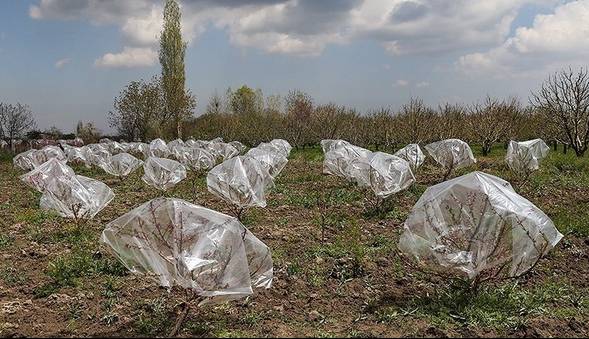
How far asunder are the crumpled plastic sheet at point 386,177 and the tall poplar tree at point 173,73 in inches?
1201

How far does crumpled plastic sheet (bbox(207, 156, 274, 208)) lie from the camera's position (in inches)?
370

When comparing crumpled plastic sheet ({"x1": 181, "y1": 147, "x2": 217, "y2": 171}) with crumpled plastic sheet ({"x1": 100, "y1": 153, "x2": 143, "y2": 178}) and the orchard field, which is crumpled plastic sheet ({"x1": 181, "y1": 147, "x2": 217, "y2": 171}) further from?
the orchard field

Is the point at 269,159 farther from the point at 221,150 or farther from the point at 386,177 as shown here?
the point at 221,150

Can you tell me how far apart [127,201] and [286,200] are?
423 centimetres

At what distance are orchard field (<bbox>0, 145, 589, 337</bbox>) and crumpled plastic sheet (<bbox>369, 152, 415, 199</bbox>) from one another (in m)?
0.51

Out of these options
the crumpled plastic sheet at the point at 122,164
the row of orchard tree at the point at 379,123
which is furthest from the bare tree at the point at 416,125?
the crumpled plastic sheet at the point at 122,164

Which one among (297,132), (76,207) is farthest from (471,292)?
(297,132)

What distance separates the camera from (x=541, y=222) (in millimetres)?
5098

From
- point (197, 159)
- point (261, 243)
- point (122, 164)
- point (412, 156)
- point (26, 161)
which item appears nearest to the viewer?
point (261, 243)

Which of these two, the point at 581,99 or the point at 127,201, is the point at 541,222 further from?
the point at 581,99

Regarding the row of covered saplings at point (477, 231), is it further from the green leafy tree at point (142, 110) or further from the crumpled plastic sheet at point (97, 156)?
the green leafy tree at point (142, 110)

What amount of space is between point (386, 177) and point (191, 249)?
21.0ft

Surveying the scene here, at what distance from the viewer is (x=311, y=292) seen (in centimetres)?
591

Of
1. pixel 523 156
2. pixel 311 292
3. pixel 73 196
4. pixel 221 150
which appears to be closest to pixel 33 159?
pixel 221 150
